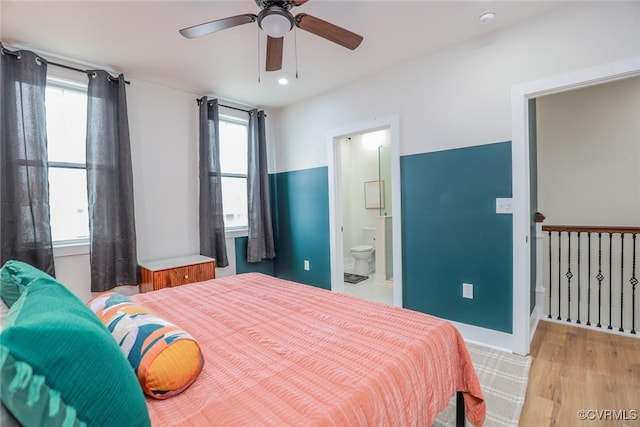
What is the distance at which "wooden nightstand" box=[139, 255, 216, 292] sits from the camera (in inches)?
108

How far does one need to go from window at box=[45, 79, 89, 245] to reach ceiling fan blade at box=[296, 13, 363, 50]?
7.63 feet

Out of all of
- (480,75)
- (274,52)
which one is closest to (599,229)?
(480,75)

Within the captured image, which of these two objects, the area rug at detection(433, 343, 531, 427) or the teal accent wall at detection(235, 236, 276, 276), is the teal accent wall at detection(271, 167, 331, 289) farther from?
the area rug at detection(433, 343, 531, 427)

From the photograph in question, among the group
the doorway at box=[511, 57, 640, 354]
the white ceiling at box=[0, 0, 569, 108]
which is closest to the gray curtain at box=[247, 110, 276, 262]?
the white ceiling at box=[0, 0, 569, 108]

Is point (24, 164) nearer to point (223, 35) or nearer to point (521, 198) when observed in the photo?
point (223, 35)

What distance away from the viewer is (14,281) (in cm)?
108

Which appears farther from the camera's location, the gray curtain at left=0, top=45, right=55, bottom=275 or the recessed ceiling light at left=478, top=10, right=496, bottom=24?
the gray curtain at left=0, top=45, right=55, bottom=275

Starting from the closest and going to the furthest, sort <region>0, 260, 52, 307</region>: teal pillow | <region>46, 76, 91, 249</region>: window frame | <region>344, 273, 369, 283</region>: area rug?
<region>0, 260, 52, 307</region>: teal pillow → <region>46, 76, 91, 249</region>: window frame → <region>344, 273, 369, 283</region>: area rug

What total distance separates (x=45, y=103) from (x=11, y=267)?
2.08 meters

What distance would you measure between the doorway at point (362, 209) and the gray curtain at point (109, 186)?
7.14 feet

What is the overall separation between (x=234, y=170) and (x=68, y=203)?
1786 mm

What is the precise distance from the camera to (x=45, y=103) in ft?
8.32

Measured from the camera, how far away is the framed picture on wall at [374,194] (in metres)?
5.14

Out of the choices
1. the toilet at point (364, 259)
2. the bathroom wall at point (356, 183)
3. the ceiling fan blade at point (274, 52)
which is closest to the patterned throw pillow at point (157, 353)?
the ceiling fan blade at point (274, 52)
